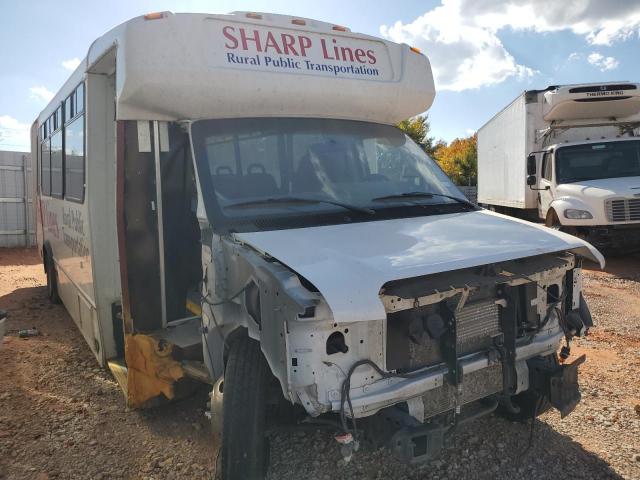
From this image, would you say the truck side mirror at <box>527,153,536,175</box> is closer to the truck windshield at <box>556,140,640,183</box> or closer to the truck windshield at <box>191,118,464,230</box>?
the truck windshield at <box>556,140,640,183</box>

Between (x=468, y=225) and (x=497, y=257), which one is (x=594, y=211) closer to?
(x=468, y=225)

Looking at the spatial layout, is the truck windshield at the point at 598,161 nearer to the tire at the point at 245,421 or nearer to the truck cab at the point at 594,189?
the truck cab at the point at 594,189

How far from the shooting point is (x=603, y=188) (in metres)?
9.65

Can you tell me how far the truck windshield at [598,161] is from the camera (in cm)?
1038

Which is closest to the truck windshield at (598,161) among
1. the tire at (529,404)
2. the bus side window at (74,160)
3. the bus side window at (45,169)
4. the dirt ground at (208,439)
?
the dirt ground at (208,439)

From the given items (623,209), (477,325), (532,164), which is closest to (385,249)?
(477,325)

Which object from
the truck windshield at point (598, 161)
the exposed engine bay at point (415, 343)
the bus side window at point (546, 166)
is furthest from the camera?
the bus side window at point (546, 166)

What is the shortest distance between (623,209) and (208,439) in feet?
27.7

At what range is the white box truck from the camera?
960 centimetres

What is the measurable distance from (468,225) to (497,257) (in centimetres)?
68

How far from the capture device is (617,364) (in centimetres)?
508

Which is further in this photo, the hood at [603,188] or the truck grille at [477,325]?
the hood at [603,188]

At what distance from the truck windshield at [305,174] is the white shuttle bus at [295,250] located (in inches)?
0.6

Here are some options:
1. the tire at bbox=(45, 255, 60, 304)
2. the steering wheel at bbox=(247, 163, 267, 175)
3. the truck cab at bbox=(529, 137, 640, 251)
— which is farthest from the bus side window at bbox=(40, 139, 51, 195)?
the truck cab at bbox=(529, 137, 640, 251)
